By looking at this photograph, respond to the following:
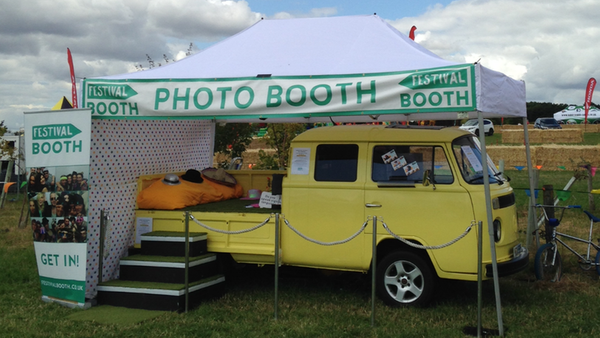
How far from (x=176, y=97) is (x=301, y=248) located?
2.26 m

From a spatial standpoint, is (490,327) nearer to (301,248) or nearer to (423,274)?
(423,274)

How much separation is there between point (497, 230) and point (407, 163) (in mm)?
1221

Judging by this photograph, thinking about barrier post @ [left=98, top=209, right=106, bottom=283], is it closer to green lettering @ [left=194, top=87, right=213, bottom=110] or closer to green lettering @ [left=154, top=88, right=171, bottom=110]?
green lettering @ [left=154, top=88, right=171, bottom=110]

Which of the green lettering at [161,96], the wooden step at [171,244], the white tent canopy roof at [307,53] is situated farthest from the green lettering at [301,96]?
the wooden step at [171,244]

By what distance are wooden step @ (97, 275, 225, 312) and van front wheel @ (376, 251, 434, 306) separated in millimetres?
2076

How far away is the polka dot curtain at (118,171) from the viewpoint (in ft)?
23.6

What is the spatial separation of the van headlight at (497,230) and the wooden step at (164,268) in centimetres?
335

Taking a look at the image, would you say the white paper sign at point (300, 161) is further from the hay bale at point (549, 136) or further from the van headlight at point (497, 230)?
the hay bale at point (549, 136)

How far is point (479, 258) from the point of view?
5.81 metres

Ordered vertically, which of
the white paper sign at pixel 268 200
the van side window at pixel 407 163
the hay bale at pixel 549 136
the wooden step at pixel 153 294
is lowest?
the wooden step at pixel 153 294

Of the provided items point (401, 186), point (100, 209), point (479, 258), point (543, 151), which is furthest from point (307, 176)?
point (543, 151)

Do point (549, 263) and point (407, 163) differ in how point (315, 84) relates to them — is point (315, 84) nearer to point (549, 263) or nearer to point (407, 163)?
point (407, 163)

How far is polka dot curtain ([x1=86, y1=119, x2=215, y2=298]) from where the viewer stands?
721cm

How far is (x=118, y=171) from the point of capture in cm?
766
